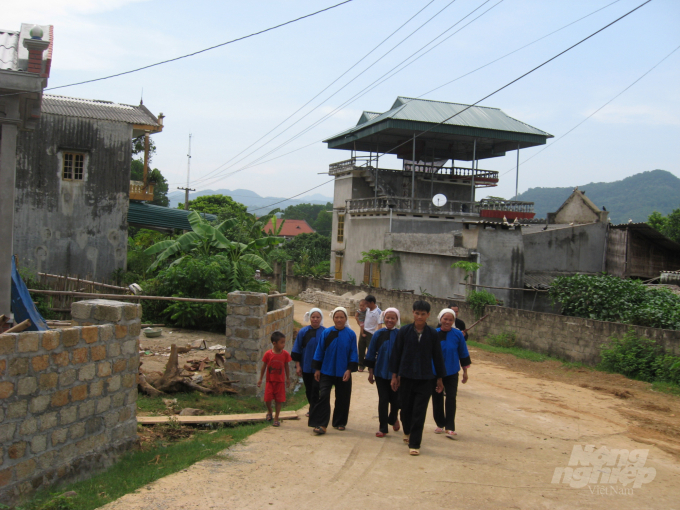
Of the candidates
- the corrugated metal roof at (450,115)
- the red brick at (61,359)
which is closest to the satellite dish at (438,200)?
the corrugated metal roof at (450,115)

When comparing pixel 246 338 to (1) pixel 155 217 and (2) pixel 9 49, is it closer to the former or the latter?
(2) pixel 9 49

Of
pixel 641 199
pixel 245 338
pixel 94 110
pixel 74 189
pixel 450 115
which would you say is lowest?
pixel 245 338

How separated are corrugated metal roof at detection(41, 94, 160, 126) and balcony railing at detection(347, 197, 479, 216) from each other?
13.1 m

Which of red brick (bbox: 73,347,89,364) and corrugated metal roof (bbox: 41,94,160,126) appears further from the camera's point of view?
corrugated metal roof (bbox: 41,94,160,126)

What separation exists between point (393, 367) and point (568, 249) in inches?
745

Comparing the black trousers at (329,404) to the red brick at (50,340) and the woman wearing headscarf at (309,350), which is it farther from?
the red brick at (50,340)

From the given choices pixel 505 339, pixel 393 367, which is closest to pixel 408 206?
pixel 505 339

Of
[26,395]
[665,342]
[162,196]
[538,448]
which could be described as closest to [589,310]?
[665,342]

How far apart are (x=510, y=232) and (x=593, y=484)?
15.6 meters

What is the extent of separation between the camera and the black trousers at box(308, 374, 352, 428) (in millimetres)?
6879

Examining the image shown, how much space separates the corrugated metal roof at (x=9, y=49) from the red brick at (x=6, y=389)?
25.0 feet

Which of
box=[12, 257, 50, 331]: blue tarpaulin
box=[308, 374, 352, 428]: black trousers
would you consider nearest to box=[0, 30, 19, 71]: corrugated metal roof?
box=[12, 257, 50, 331]: blue tarpaulin

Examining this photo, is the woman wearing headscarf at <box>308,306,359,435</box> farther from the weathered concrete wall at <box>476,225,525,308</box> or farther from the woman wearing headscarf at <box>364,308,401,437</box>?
the weathered concrete wall at <box>476,225,525,308</box>

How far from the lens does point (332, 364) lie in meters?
6.94
